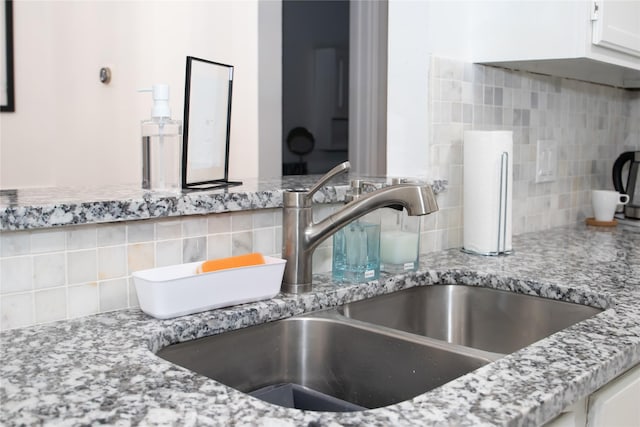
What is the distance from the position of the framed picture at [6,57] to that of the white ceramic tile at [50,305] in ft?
7.08

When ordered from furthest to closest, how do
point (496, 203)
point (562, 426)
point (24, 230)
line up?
point (496, 203) < point (24, 230) < point (562, 426)

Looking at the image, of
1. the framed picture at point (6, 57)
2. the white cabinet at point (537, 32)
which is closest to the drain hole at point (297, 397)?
the white cabinet at point (537, 32)

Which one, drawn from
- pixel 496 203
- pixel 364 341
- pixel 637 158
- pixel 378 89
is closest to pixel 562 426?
pixel 364 341

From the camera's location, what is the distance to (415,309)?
4.57 feet

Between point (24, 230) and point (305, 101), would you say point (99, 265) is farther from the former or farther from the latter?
point (305, 101)

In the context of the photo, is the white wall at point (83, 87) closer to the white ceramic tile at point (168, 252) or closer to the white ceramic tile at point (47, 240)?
the white ceramic tile at point (168, 252)

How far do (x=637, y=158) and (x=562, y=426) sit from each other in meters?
1.68

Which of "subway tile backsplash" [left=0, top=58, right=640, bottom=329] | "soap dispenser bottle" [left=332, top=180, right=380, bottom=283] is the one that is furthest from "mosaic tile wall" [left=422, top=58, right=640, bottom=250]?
"soap dispenser bottle" [left=332, top=180, right=380, bottom=283]

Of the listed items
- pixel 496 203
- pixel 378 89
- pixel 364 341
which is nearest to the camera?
pixel 364 341

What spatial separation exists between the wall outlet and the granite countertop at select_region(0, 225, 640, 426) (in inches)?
29.5

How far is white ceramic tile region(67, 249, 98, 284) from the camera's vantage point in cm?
100

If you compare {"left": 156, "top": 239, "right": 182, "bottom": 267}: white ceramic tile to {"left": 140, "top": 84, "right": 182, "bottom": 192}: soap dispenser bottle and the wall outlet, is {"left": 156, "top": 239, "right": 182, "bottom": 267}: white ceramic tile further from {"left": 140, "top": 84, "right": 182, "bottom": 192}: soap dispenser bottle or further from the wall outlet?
the wall outlet

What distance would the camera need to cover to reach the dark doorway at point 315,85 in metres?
2.59

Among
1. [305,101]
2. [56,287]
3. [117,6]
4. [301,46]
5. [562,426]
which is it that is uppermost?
[117,6]
